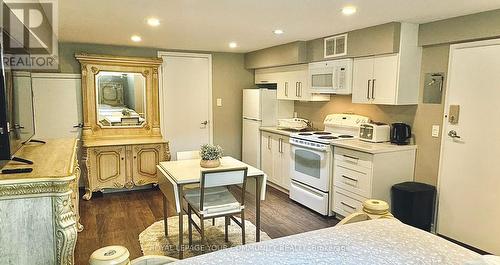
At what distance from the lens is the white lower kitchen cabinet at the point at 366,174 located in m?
3.53

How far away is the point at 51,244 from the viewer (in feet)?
6.10

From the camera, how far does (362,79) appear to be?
3.95 metres

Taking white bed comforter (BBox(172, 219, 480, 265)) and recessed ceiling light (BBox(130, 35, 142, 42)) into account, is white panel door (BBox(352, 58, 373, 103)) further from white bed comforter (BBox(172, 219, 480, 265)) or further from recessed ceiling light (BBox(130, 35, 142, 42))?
recessed ceiling light (BBox(130, 35, 142, 42))

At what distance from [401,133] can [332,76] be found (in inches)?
43.8

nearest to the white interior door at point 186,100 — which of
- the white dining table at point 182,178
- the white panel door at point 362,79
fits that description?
the white dining table at point 182,178

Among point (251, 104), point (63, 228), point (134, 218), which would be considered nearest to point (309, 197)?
point (251, 104)

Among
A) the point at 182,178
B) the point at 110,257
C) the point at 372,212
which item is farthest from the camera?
the point at 182,178

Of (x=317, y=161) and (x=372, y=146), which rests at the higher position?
(x=372, y=146)

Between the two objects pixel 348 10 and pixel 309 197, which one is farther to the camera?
pixel 309 197

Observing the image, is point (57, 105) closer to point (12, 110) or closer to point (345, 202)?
point (12, 110)

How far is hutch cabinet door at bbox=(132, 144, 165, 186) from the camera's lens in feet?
16.5

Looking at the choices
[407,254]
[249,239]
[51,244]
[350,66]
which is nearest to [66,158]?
[51,244]

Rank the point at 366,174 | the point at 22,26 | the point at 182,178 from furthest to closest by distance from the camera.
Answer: the point at 366,174, the point at 182,178, the point at 22,26

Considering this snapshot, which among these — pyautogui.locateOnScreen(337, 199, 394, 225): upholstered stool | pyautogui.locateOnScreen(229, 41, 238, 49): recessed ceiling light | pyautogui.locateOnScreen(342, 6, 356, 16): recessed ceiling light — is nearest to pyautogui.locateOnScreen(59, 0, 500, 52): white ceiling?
pyautogui.locateOnScreen(342, 6, 356, 16): recessed ceiling light
